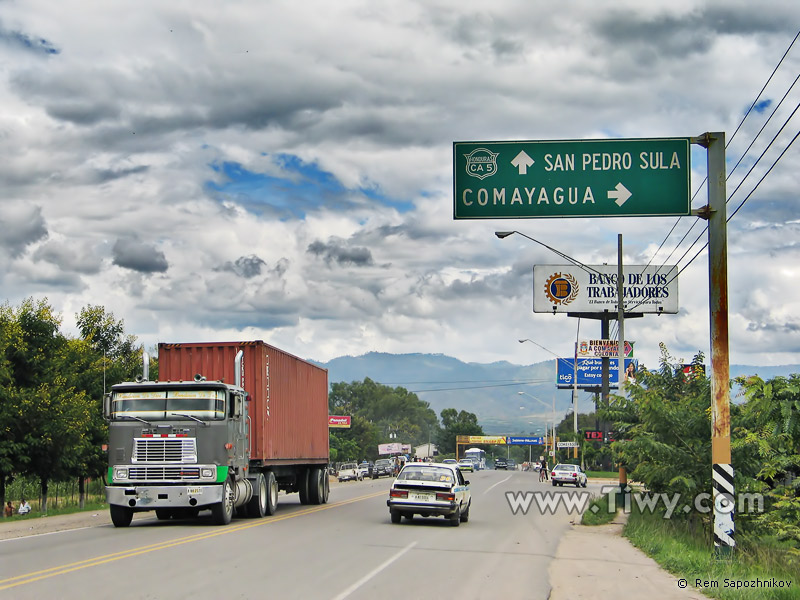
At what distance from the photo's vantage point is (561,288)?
232 ft

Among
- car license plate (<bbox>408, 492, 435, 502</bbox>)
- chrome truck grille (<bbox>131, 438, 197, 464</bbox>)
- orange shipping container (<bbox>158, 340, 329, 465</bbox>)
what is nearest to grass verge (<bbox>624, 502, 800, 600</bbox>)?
car license plate (<bbox>408, 492, 435, 502</bbox>)

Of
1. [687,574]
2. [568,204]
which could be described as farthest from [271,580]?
[568,204]

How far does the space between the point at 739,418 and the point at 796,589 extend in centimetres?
751

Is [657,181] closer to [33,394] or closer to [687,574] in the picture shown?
[687,574]

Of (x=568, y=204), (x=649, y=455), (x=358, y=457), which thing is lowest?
(x=358, y=457)

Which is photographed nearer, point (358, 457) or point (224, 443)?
point (224, 443)

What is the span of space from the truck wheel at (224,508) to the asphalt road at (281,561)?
0.31 meters

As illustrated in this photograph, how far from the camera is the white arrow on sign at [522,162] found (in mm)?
16688

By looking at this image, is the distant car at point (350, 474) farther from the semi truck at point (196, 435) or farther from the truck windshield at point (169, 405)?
the truck windshield at point (169, 405)

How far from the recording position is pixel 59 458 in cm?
3206

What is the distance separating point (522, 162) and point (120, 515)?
481 inches

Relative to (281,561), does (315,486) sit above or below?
below

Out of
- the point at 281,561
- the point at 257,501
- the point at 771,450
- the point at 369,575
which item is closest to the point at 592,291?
the point at 257,501

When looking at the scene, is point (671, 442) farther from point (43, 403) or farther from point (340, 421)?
point (340, 421)
